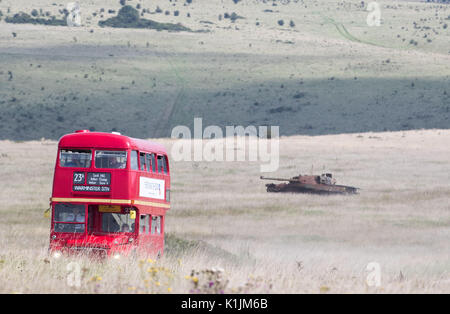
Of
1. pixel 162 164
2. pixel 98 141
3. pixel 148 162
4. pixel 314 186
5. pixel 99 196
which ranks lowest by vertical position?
pixel 314 186

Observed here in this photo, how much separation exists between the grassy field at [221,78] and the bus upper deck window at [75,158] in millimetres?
80450

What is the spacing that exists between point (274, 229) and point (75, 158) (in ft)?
49.8

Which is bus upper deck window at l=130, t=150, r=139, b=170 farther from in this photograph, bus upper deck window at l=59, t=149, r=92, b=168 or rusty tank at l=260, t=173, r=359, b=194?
rusty tank at l=260, t=173, r=359, b=194

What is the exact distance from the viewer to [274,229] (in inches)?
1555

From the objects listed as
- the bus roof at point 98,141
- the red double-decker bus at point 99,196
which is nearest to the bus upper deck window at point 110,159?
the red double-decker bus at point 99,196

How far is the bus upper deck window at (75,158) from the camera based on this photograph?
25969 mm

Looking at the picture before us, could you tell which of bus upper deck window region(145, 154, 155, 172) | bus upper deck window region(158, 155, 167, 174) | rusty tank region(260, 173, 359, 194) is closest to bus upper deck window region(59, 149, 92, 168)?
bus upper deck window region(145, 154, 155, 172)

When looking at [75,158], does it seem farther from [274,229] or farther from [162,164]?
[274,229]

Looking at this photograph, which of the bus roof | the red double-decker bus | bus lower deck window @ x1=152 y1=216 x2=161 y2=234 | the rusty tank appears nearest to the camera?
the red double-decker bus

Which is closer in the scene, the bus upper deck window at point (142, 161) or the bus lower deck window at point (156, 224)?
the bus upper deck window at point (142, 161)

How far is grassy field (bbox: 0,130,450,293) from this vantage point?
1750 centimetres

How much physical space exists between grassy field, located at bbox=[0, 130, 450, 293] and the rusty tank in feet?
2.82

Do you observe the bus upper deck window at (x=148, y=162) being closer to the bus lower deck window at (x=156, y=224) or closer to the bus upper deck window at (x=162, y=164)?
the bus upper deck window at (x=162, y=164)

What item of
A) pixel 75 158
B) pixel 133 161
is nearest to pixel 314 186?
pixel 133 161
